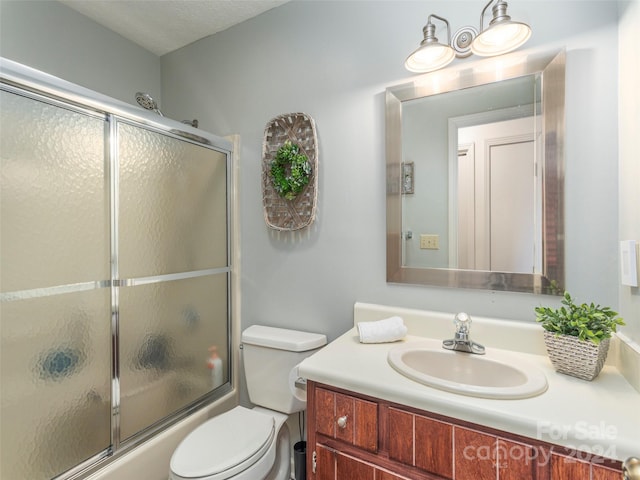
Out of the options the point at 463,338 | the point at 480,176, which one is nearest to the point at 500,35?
the point at 480,176

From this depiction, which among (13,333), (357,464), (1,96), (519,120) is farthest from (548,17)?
(13,333)

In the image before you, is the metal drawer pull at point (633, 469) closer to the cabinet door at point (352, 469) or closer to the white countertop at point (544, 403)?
the white countertop at point (544, 403)

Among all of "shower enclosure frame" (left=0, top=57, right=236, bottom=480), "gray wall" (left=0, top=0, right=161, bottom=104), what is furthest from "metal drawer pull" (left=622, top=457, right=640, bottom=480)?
"gray wall" (left=0, top=0, right=161, bottom=104)

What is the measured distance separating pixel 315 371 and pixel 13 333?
3.27ft

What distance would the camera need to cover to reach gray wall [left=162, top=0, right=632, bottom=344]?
1.09m

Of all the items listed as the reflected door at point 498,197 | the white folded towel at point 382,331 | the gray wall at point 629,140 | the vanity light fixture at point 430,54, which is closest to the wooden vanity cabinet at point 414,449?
the white folded towel at point 382,331

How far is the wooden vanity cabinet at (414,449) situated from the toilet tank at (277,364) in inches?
16.9

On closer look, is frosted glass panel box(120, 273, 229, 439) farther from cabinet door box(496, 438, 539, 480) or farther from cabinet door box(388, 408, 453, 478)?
cabinet door box(496, 438, 539, 480)

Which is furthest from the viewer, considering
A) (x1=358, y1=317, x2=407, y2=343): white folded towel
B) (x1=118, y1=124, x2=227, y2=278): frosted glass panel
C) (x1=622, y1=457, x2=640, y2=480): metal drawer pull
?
(x1=118, y1=124, x2=227, y2=278): frosted glass panel

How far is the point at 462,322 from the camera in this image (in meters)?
1.15

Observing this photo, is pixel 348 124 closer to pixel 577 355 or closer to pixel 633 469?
pixel 577 355

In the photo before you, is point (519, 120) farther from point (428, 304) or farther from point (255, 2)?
point (255, 2)

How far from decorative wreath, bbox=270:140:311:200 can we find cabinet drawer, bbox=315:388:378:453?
0.95 m

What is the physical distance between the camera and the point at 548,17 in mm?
1144
